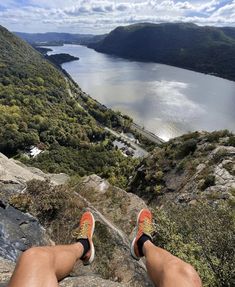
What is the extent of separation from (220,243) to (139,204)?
539 centimetres

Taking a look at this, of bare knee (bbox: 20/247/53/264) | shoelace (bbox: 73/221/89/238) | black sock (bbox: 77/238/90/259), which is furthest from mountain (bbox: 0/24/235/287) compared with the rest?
bare knee (bbox: 20/247/53/264)

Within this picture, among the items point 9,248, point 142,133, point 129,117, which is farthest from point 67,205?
point 129,117

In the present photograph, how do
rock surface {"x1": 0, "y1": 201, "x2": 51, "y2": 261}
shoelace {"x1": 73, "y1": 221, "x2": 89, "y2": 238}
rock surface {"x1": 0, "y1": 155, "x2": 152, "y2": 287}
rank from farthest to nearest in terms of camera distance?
rock surface {"x1": 0, "y1": 201, "x2": 51, "y2": 261} → shoelace {"x1": 73, "y1": 221, "x2": 89, "y2": 238} → rock surface {"x1": 0, "y1": 155, "x2": 152, "y2": 287}

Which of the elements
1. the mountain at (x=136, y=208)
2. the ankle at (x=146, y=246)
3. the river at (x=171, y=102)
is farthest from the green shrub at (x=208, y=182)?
the river at (x=171, y=102)

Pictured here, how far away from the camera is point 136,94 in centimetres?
16150

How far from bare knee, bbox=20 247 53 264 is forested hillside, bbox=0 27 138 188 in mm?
45897

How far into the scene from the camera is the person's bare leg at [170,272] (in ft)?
13.4

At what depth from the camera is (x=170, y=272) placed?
431 centimetres

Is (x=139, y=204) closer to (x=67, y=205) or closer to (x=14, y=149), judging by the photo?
(x=67, y=205)

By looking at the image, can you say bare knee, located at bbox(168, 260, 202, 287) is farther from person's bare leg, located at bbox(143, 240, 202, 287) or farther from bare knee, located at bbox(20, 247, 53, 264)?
bare knee, located at bbox(20, 247, 53, 264)

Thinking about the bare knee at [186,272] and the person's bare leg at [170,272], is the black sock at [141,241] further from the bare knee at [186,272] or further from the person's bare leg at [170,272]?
the bare knee at [186,272]

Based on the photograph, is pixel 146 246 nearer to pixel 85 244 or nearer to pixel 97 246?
pixel 85 244

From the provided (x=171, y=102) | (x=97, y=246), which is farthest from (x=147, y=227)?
(x=171, y=102)

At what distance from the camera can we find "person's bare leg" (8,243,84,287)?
12.8ft
